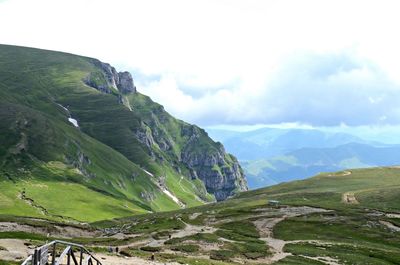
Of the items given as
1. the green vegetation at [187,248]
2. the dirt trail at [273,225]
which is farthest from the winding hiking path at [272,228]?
the green vegetation at [187,248]

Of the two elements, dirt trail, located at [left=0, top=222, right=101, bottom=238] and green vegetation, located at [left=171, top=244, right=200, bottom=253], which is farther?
dirt trail, located at [left=0, top=222, right=101, bottom=238]

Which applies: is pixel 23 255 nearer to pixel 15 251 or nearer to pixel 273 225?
pixel 15 251

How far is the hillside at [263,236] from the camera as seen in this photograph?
84.8 m

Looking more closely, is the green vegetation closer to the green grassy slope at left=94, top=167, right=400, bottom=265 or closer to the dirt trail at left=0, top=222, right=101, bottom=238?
the green grassy slope at left=94, top=167, right=400, bottom=265

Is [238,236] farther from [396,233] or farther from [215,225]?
[396,233]

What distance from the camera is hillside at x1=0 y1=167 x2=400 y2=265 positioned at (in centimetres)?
8484

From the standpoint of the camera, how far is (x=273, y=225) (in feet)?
463

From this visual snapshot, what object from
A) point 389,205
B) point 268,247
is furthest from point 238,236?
point 389,205

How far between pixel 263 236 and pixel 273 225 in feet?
59.1

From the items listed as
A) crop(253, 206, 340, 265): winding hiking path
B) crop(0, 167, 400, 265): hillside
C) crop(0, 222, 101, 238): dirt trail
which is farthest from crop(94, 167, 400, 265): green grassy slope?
crop(0, 222, 101, 238): dirt trail

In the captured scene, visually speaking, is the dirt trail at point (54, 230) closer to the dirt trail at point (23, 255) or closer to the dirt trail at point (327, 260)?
the dirt trail at point (23, 255)

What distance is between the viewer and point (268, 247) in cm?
10162

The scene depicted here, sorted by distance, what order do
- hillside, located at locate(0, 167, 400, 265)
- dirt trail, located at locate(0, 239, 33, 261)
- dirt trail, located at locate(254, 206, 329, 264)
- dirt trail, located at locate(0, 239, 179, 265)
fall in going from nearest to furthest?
dirt trail, located at locate(0, 239, 33, 261) < dirt trail, located at locate(0, 239, 179, 265) < hillside, located at locate(0, 167, 400, 265) < dirt trail, located at locate(254, 206, 329, 264)

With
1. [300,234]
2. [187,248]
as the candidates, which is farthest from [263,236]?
[187,248]
